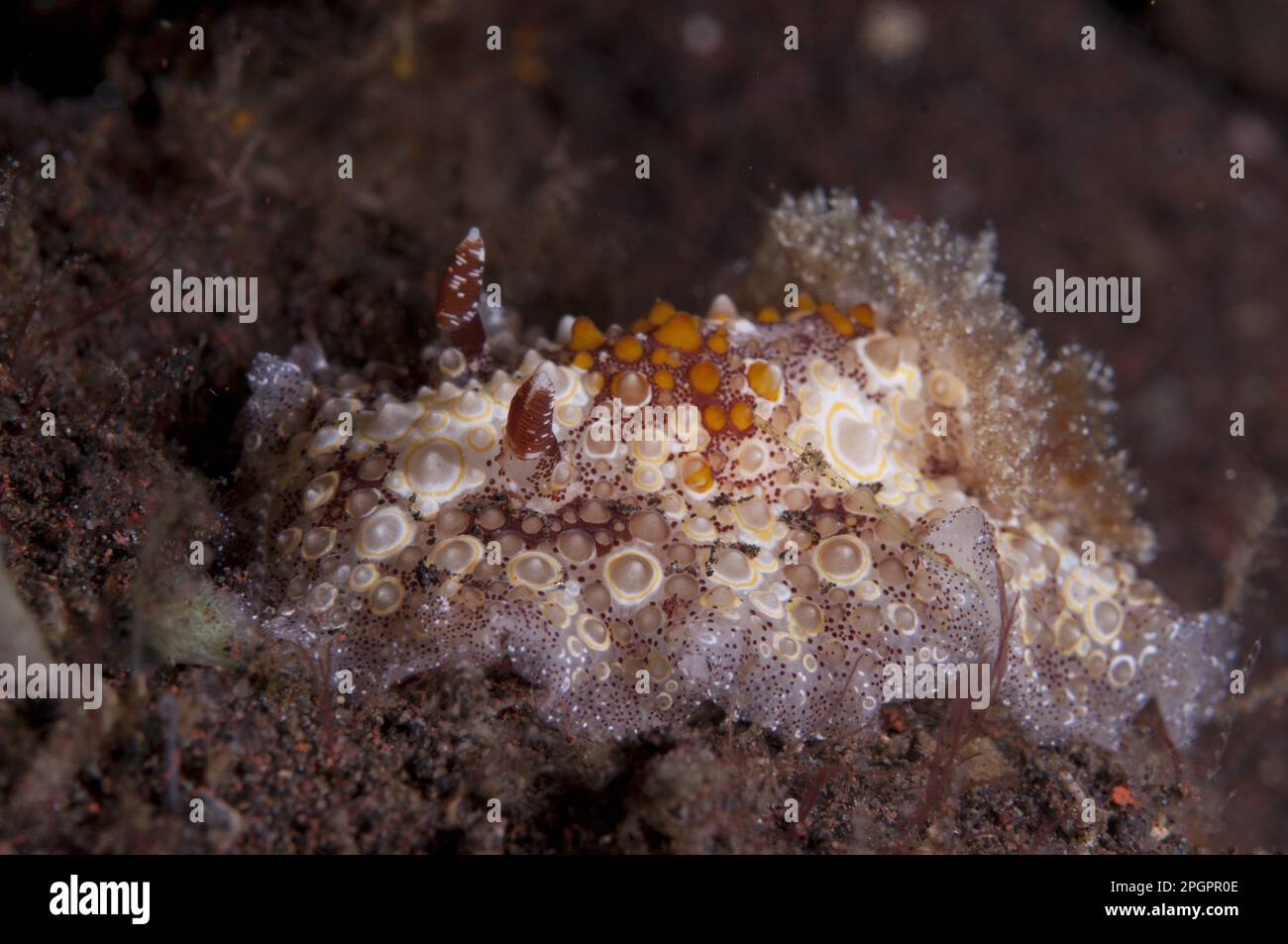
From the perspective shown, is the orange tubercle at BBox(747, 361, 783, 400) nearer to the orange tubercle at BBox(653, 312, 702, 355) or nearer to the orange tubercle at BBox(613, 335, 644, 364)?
the orange tubercle at BBox(653, 312, 702, 355)

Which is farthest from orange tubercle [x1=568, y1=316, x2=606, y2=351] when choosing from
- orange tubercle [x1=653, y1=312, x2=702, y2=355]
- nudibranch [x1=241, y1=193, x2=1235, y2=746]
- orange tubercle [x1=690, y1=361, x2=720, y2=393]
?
orange tubercle [x1=690, y1=361, x2=720, y2=393]

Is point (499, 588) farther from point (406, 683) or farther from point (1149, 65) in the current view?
point (1149, 65)

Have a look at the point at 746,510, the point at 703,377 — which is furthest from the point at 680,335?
the point at 746,510

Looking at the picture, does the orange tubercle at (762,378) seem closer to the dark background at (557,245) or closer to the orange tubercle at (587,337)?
the orange tubercle at (587,337)

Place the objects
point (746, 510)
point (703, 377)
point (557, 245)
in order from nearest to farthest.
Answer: point (746, 510), point (703, 377), point (557, 245)

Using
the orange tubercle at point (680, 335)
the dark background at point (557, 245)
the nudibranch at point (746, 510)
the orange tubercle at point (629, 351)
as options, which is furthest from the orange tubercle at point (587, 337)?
the dark background at point (557, 245)

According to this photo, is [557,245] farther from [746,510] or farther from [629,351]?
[746,510]
